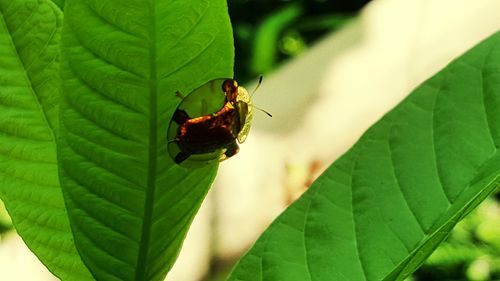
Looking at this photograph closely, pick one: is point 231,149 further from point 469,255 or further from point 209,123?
point 469,255

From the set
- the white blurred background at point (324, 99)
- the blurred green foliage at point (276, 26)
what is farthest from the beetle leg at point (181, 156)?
the blurred green foliage at point (276, 26)

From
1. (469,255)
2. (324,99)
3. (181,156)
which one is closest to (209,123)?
(181,156)

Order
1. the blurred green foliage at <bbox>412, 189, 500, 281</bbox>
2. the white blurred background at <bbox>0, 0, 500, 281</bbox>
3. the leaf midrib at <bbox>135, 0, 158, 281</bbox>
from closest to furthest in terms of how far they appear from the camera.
→ 1. the leaf midrib at <bbox>135, 0, 158, 281</bbox>
2. the blurred green foliage at <bbox>412, 189, 500, 281</bbox>
3. the white blurred background at <bbox>0, 0, 500, 281</bbox>

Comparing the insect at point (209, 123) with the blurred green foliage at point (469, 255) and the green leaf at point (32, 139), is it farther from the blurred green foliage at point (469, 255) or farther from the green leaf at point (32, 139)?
the blurred green foliage at point (469, 255)

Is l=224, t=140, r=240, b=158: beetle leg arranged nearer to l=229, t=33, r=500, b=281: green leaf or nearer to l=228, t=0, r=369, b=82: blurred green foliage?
l=229, t=33, r=500, b=281: green leaf

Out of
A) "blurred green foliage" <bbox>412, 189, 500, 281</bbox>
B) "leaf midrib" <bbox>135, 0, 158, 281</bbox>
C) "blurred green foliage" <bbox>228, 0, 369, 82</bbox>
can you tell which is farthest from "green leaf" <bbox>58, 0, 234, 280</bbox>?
"blurred green foliage" <bbox>228, 0, 369, 82</bbox>

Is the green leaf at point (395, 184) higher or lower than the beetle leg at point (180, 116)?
lower

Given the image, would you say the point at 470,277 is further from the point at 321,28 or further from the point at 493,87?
the point at 493,87
